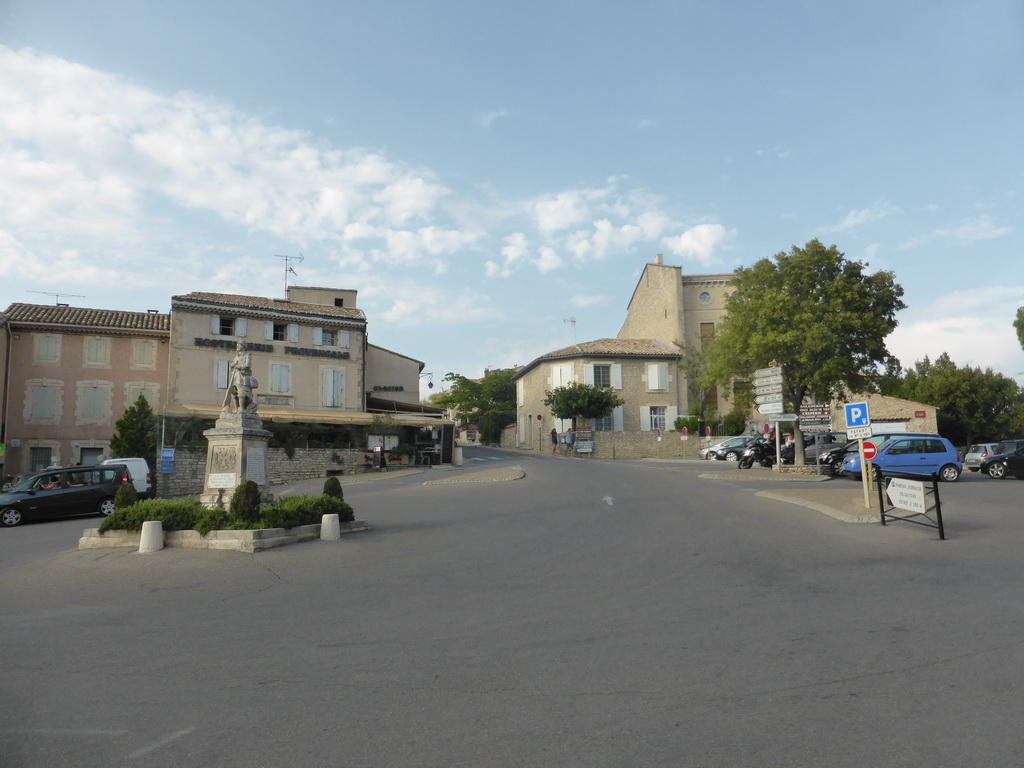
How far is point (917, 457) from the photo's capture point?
23.2 m

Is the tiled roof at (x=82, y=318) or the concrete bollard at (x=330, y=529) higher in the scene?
the tiled roof at (x=82, y=318)

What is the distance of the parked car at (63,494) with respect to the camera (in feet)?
62.0

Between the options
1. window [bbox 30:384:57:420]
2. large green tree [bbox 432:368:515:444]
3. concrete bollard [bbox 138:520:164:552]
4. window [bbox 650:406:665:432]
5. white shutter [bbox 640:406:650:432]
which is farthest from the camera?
large green tree [bbox 432:368:515:444]

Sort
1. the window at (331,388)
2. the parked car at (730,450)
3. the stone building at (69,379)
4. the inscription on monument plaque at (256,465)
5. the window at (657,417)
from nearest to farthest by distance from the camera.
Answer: the inscription on monument plaque at (256,465) < the stone building at (69,379) < the parked car at (730,450) < the window at (331,388) < the window at (657,417)

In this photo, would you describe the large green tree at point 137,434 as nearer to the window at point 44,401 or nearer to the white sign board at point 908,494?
the window at point 44,401

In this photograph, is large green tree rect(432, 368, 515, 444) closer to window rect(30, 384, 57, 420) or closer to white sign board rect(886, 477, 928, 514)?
window rect(30, 384, 57, 420)

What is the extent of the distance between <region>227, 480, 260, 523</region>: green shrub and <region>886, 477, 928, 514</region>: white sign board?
10705 mm

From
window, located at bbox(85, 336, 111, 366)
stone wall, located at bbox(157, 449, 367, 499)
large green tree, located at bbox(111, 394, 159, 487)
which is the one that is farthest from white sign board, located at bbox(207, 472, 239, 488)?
window, located at bbox(85, 336, 111, 366)

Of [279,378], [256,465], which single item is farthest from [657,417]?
[256,465]

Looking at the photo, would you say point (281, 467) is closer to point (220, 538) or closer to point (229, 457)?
point (229, 457)

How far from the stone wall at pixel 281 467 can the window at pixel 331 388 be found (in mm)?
6282

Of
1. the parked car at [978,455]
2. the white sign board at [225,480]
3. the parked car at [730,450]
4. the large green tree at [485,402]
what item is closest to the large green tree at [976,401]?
the parked car at [730,450]

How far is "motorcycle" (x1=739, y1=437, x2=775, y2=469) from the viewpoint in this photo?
3016 cm

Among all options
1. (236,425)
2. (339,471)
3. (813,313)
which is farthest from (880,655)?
(339,471)
